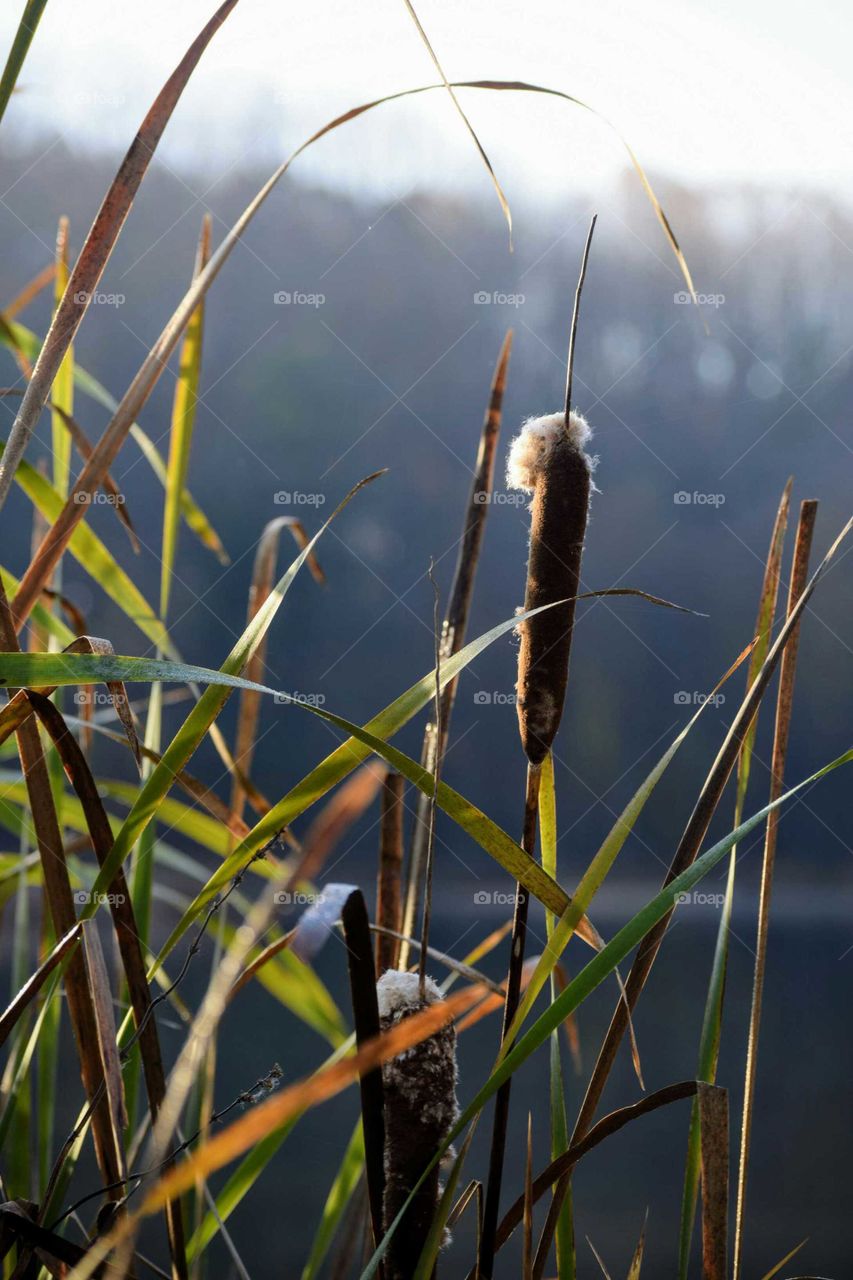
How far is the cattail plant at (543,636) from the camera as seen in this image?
1.29 ft

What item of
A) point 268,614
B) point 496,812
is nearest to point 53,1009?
point 268,614

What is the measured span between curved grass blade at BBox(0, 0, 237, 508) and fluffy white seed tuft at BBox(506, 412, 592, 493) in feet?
0.67

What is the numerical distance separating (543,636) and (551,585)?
22mm

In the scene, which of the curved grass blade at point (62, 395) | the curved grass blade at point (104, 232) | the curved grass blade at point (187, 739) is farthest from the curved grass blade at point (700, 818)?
the curved grass blade at point (62, 395)

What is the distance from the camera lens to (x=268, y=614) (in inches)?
15.1

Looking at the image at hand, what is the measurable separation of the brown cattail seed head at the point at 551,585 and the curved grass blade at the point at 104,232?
0.22 m

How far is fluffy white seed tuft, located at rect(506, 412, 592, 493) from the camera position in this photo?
1.40ft

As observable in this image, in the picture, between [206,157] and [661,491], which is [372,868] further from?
[206,157]

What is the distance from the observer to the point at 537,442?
0.44 m

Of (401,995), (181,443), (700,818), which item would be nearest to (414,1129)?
(401,995)

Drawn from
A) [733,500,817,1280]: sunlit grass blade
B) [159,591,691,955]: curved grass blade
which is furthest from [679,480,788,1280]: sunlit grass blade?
[159,591,691,955]: curved grass blade

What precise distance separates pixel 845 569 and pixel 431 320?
1.97m

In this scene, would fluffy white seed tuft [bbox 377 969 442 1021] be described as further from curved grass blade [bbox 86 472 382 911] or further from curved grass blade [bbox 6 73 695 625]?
curved grass blade [bbox 6 73 695 625]

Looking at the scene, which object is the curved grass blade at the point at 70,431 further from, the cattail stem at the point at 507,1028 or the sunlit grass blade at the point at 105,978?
the cattail stem at the point at 507,1028
